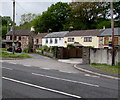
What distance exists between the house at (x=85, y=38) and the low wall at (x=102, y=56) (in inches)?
823

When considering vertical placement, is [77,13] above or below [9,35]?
above

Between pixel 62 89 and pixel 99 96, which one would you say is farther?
pixel 62 89

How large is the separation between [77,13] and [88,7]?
15.6 ft

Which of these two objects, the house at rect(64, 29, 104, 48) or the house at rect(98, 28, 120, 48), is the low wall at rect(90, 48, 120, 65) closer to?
Result: the house at rect(98, 28, 120, 48)

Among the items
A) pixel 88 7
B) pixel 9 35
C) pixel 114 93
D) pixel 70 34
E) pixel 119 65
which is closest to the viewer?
pixel 114 93

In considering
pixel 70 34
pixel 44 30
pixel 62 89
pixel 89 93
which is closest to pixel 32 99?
pixel 62 89

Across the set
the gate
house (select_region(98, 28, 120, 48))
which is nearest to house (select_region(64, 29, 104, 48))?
house (select_region(98, 28, 120, 48))

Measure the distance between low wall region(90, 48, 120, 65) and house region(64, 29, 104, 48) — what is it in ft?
68.6

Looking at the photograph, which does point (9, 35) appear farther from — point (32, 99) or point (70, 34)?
point (32, 99)

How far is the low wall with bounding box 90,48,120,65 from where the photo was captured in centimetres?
1833

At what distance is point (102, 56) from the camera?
19.6 m

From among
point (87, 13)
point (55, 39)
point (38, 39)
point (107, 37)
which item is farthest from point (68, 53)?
point (87, 13)

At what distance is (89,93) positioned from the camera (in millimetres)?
7754

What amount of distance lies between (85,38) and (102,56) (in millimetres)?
24291
